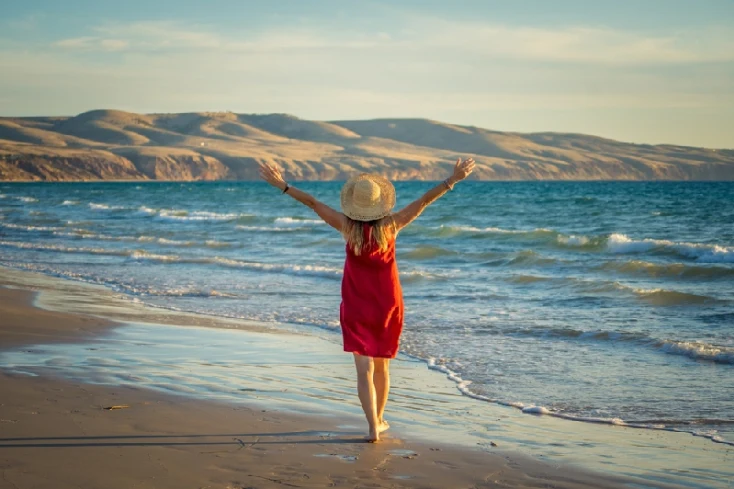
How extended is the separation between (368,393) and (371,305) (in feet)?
1.85

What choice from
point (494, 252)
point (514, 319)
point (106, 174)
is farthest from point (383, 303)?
point (106, 174)

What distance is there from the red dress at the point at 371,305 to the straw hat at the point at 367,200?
0.72 ft

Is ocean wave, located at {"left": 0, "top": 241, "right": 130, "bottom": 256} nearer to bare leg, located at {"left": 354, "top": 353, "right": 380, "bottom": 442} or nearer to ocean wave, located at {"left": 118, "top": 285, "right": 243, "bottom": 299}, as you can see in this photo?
ocean wave, located at {"left": 118, "top": 285, "right": 243, "bottom": 299}

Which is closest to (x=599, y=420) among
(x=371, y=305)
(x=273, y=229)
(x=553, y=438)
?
(x=553, y=438)

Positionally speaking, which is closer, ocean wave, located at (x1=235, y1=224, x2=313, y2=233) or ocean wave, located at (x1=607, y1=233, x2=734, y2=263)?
ocean wave, located at (x1=607, y1=233, x2=734, y2=263)

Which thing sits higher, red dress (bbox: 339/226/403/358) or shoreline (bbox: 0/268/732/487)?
red dress (bbox: 339/226/403/358)

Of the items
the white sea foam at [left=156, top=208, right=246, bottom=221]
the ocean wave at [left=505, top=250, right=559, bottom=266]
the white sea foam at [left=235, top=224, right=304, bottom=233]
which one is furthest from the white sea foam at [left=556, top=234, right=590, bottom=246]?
the white sea foam at [left=156, top=208, right=246, bottom=221]

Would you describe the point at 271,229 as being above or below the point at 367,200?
below

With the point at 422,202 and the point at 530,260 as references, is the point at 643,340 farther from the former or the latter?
the point at 530,260

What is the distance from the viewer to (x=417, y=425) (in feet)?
20.1

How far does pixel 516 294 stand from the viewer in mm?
14188

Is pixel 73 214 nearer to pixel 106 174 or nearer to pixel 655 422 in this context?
pixel 655 422

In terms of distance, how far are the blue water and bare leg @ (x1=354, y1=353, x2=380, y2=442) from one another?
161 centimetres

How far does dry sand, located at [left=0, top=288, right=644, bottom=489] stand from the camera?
4.70m
